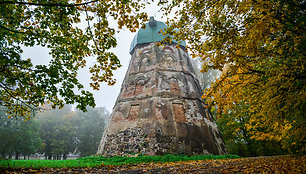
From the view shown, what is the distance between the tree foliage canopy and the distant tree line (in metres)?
23.1

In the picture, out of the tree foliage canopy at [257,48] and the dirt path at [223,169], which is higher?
the tree foliage canopy at [257,48]

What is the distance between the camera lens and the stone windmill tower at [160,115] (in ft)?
32.0

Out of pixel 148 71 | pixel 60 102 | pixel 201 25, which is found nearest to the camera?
pixel 60 102

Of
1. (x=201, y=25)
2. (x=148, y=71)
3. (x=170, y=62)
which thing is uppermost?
(x=170, y=62)

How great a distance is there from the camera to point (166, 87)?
41.4 ft

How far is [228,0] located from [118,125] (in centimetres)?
1002

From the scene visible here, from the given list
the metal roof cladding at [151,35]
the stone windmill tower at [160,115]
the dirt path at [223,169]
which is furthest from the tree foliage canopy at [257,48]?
the metal roof cladding at [151,35]

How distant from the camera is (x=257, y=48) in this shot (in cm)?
363

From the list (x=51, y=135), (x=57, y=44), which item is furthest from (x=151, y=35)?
(x=51, y=135)

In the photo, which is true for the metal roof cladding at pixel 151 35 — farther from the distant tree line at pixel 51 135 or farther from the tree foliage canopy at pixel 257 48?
the distant tree line at pixel 51 135

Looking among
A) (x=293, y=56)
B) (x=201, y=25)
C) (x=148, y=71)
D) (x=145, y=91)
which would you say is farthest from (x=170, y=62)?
(x=293, y=56)

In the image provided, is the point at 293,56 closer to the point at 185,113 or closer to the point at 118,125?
the point at 185,113

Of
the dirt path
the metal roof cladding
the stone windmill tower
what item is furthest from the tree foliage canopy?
the metal roof cladding

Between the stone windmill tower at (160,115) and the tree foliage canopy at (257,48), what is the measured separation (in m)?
5.71
